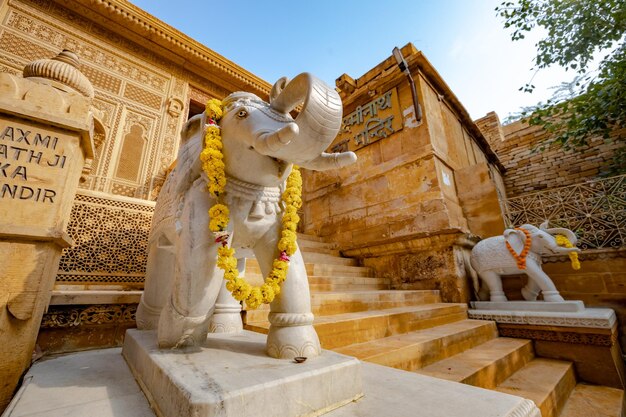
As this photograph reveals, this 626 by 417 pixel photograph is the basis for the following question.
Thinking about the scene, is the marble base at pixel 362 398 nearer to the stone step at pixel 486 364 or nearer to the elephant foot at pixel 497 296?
the stone step at pixel 486 364

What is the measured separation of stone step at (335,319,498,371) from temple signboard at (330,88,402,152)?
12.2 ft

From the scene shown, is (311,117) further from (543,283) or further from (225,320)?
(543,283)

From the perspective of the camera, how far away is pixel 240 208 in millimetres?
1268

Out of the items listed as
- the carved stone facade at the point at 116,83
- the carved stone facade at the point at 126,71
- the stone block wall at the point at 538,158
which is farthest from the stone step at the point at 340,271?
the stone block wall at the point at 538,158

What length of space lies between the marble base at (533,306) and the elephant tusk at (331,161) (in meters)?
3.41

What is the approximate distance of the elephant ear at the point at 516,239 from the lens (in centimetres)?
345

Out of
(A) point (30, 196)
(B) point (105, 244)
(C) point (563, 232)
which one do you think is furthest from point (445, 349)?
(B) point (105, 244)

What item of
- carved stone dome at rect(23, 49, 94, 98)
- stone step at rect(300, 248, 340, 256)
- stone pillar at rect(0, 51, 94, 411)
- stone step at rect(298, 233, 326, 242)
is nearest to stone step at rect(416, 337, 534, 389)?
stone pillar at rect(0, 51, 94, 411)

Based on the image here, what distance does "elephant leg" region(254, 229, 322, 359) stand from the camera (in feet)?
3.60

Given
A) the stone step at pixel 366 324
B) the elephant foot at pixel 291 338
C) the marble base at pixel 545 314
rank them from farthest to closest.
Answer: the marble base at pixel 545 314
the stone step at pixel 366 324
the elephant foot at pixel 291 338

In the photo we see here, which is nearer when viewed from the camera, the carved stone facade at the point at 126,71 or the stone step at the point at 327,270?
the stone step at the point at 327,270

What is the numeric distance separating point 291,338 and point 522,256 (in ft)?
11.5

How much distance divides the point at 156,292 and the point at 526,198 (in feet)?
18.5

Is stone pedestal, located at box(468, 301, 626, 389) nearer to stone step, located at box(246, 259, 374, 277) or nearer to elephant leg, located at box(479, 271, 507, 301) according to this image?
elephant leg, located at box(479, 271, 507, 301)
